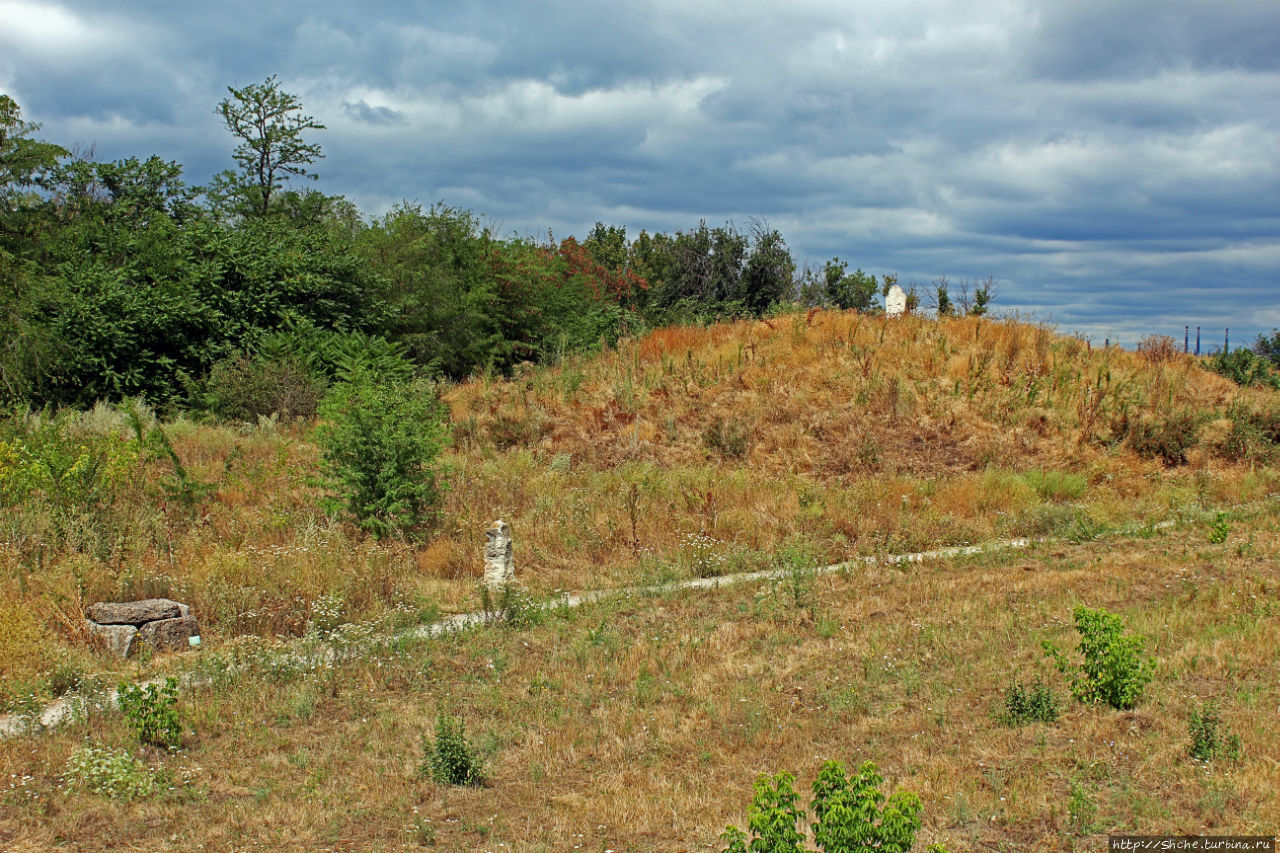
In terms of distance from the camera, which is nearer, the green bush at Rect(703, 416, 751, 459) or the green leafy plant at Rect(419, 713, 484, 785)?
the green leafy plant at Rect(419, 713, 484, 785)

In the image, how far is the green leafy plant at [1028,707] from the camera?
5.49 m

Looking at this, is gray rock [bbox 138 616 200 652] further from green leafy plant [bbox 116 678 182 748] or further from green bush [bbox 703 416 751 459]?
green bush [bbox 703 416 751 459]

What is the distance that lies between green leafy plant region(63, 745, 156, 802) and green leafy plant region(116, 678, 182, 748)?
321mm

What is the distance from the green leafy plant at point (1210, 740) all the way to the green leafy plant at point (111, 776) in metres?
5.58

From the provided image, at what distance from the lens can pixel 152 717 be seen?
5.52 meters

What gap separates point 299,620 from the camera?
26.1 feet

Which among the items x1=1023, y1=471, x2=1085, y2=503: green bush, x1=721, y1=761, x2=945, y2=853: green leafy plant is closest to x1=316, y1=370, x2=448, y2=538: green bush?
x1=721, y1=761, x2=945, y2=853: green leafy plant

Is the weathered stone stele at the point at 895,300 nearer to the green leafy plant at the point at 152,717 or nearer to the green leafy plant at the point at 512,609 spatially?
the green leafy plant at the point at 512,609

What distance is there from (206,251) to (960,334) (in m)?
15.8

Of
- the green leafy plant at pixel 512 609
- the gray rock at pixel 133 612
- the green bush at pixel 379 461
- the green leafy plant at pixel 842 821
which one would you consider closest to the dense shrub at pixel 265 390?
the green bush at pixel 379 461

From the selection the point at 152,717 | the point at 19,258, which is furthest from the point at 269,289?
the point at 152,717

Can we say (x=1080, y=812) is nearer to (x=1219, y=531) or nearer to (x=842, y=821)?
(x=842, y=821)

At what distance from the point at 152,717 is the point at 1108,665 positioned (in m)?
5.75

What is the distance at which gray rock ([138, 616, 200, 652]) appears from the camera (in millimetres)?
7211
